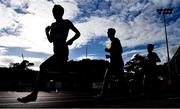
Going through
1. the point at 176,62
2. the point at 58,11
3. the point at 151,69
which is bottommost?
the point at 151,69

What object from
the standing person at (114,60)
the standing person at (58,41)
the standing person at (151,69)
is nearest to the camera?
the standing person at (58,41)

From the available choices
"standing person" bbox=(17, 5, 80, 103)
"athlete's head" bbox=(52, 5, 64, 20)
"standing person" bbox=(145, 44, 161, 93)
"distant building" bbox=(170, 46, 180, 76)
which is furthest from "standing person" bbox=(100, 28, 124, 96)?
"distant building" bbox=(170, 46, 180, 76)

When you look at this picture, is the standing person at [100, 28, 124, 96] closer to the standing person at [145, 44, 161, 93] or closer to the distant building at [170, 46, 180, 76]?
the standing person at [145, 44, 161, 93]

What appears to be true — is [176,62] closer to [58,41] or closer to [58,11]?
[58,11]

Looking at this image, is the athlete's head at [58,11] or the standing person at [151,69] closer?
the athlete's head at [58,11]

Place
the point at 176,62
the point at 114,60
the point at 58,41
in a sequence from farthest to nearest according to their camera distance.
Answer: the point at 176,62 → the point at 114,60 → the point at 58,41

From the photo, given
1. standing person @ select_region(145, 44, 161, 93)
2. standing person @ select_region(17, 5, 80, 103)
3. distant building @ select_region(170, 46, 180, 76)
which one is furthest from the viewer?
distant building @ select_region(170, 46, 180, 76)

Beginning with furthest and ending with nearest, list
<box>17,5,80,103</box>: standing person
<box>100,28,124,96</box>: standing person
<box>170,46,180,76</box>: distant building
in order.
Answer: <box>170,46,180,76</box>: distant building, <box>100,28,124,96</box>: standing person, <box>17,5,80,103</box>: standing person

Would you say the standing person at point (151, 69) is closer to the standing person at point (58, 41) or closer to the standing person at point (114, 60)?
the standing person at point (114, 60)

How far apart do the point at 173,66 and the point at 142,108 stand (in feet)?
354

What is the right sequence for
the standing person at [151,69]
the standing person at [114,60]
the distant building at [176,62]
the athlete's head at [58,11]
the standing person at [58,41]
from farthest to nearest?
the distant building at [176,62], the standing person at [151,69], the standing person at [114,60], the athlete's head at [58,11], the standing person at [58,41]

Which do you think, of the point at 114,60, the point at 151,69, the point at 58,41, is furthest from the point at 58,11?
the point at 151,69

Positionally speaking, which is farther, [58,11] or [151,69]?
[151,69]

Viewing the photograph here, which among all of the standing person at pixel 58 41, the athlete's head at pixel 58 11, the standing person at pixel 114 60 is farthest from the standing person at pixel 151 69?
the athlete's head at pixel 58 11
